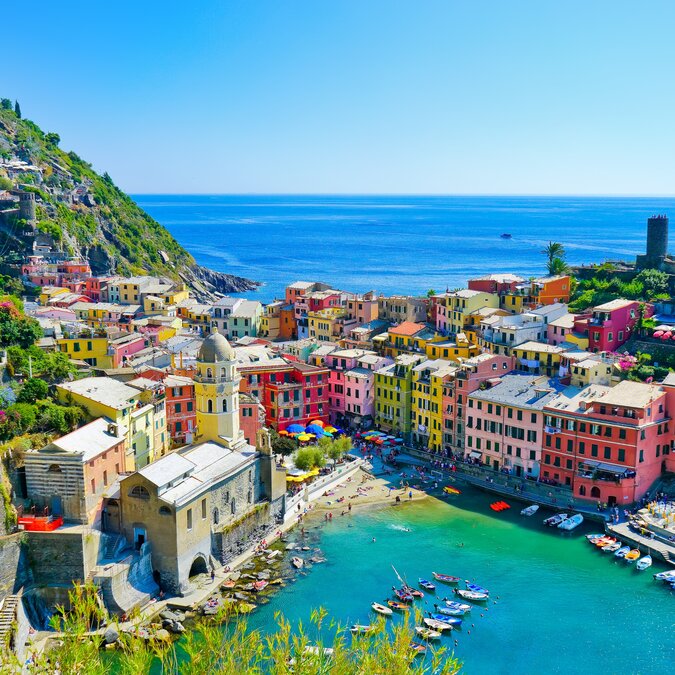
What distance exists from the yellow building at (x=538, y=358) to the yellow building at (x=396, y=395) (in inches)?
296

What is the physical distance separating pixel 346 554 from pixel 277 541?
4.17 m

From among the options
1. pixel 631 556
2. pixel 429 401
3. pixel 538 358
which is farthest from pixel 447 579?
pixel 538 358

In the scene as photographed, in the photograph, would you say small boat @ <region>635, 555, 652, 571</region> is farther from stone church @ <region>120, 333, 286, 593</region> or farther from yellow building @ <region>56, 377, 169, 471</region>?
yellow building @ <region>56, 377, 169, 471</region>

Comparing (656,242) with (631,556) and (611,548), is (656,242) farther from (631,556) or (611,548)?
(631,556)

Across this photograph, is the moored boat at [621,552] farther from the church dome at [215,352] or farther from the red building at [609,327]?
the church dome at [215,352]

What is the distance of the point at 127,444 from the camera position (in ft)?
155

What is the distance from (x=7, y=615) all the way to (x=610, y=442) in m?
34.7

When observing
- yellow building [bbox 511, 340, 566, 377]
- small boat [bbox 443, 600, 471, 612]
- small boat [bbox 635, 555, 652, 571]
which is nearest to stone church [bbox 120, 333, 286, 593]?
small boat [bbox 443, 600, 471, 612]

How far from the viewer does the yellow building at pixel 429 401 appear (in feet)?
198

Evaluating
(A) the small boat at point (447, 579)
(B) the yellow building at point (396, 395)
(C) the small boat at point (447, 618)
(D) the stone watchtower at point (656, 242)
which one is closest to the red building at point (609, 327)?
(B) the yellow building at point (396, 395)

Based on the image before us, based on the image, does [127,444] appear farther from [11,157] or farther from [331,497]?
[11,157]

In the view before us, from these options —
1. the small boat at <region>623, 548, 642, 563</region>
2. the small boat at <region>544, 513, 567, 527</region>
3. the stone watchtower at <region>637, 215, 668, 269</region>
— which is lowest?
the small boat at <region>623, 548, 642, 563</region>

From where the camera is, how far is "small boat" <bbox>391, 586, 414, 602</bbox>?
137 ft

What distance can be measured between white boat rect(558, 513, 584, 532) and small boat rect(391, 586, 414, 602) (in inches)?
471
